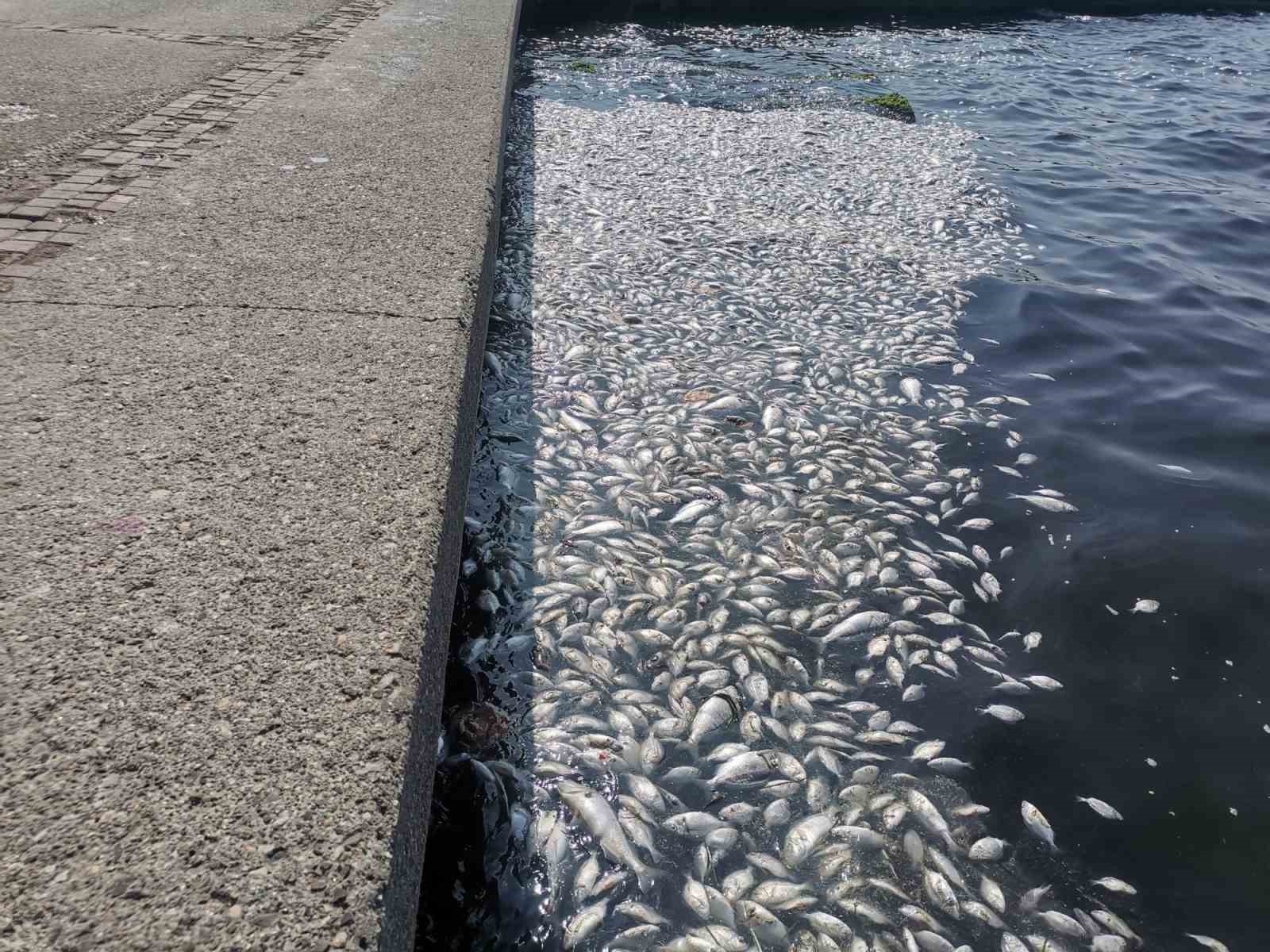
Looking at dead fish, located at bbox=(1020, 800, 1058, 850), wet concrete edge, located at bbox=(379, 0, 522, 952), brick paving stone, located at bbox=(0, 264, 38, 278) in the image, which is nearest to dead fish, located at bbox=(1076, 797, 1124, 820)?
dead fish, located at bbox=(1020, 800, 1058, 850)

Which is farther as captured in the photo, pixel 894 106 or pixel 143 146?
pixel 894 106

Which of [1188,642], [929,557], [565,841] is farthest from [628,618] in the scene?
[1188,642]

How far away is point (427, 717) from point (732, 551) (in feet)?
7.38

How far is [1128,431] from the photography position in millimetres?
6227

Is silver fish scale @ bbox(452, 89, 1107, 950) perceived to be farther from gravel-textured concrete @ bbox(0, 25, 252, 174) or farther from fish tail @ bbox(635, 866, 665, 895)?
gravel-textured concrete @ bbox(0, 25, 252, 174)

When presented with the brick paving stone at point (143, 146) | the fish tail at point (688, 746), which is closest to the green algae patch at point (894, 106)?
the brick paving stone at point (143, 146)

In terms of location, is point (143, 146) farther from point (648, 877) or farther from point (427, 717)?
point (648, 877)

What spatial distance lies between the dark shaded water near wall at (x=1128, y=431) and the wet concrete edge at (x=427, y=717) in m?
0.64

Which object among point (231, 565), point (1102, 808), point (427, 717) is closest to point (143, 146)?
point (231, 565)

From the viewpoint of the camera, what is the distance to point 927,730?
3.81 meters

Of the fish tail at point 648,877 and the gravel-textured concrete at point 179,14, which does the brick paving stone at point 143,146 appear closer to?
the gravel-textured concrete at point 179,14

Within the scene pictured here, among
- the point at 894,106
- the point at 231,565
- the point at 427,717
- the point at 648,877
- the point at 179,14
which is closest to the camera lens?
the point at 427,717

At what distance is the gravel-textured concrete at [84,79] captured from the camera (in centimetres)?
654

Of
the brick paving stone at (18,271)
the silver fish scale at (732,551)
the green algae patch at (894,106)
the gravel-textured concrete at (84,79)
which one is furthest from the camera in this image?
the green algae patch at (894,106)
